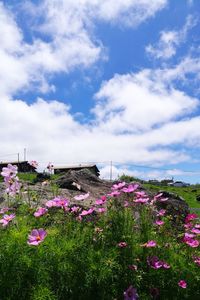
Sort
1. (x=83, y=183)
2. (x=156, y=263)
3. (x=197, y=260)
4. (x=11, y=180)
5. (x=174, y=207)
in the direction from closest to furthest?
(x=156, y=263), (x=197, y=260), (x=11, y=180), (x=174, y=207), (x=83, y=183)

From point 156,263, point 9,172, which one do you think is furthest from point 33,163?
point 156,263

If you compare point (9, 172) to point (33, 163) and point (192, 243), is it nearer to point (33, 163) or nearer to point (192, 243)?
point (33, 163)

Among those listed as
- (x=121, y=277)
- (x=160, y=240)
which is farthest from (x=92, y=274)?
(x=160, y=240)

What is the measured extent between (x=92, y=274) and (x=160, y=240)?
1305 mm

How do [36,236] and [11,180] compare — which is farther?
[11,180]

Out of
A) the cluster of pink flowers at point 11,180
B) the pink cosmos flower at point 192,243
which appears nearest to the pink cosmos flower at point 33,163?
the cluster of pink flowers at point 11,180

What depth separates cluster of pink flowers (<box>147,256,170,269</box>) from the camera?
506cm

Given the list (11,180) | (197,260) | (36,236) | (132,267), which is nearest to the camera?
(36,236)

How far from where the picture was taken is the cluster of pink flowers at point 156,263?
5.06 m

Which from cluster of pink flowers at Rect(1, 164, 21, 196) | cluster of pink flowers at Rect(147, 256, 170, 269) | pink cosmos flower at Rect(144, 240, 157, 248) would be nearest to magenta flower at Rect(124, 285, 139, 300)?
→ cluster of pink flowers at Rect(147, 256, 170, 269)

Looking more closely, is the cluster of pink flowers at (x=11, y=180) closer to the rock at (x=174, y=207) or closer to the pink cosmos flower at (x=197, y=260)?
the pink cosmos flower at (x=197, y=260)

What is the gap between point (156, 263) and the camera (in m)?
5.09

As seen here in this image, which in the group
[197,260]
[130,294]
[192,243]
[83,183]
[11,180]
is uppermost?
[11,180]

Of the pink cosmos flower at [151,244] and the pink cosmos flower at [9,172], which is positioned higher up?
the pink cosmos flower at [9,172]
